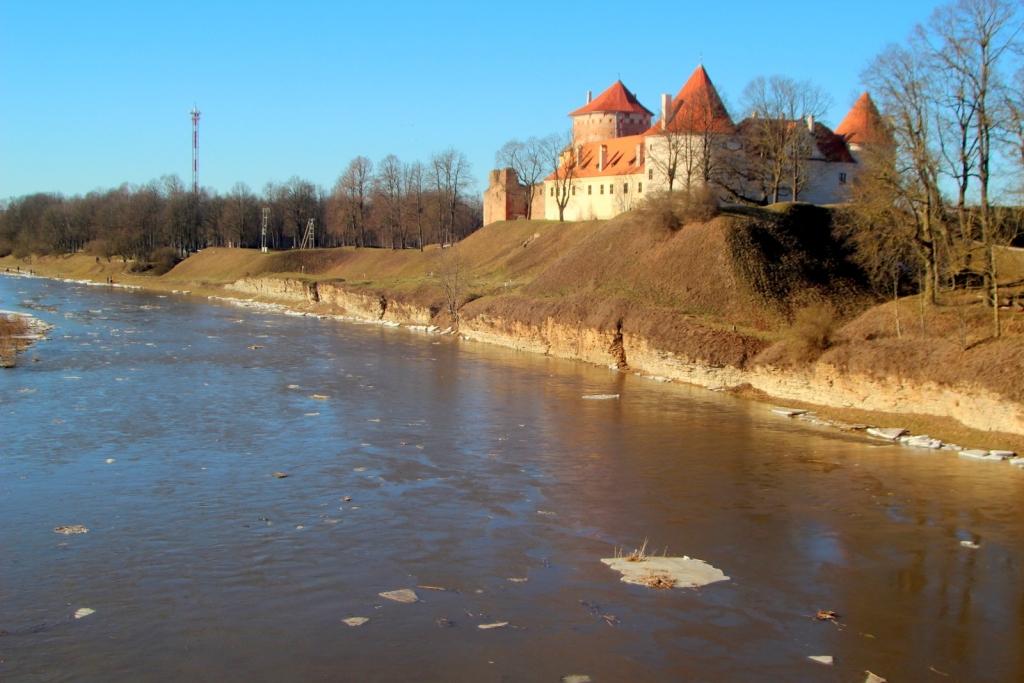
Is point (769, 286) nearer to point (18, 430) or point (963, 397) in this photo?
point (963, 397)

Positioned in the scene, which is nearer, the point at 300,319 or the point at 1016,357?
the point at 1016,357

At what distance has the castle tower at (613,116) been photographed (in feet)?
256

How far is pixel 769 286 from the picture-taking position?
39969mm

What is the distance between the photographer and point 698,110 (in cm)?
5759

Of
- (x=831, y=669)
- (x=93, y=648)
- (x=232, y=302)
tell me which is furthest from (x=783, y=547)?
(x=232, y=302)

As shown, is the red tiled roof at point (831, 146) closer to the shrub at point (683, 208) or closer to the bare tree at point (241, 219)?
the shrub at point (683, 208)

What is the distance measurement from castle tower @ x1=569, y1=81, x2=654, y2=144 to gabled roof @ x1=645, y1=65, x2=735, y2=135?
667 inches

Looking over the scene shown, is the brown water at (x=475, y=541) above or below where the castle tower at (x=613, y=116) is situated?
below

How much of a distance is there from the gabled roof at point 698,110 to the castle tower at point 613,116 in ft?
55.6

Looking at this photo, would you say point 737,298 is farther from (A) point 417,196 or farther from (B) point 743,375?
(A) point 417,196

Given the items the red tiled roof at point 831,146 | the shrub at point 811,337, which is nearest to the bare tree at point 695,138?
the red tiled roof at point 831,146

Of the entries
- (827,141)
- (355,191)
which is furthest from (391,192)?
(827,141)

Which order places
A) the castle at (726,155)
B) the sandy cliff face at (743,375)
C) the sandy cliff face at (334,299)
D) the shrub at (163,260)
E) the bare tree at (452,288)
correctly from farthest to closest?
1. the shrub at (163,260)
2. the sandy cliff face at (334,299)
3. the castle at (726,155)
4. the bare tree at (452,288)
5. the sandy cliff face at (743,375)

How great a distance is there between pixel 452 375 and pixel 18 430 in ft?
53.5
